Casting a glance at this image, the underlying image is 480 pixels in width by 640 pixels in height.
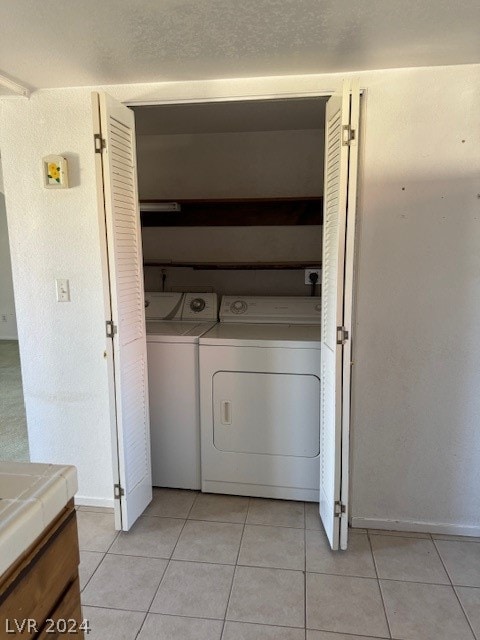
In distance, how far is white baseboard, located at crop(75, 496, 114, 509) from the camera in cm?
236

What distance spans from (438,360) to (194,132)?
2.16 metres

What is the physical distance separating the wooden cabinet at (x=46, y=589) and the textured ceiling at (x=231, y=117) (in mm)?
2005

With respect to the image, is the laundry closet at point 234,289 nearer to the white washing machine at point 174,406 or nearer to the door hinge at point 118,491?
the white washing machine at point 174,406

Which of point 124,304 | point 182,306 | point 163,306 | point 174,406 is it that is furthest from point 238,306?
point 124,304

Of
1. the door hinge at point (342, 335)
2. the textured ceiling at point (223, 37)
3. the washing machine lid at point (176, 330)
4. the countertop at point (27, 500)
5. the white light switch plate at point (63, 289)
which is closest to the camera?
the countertop at point (27, 500)

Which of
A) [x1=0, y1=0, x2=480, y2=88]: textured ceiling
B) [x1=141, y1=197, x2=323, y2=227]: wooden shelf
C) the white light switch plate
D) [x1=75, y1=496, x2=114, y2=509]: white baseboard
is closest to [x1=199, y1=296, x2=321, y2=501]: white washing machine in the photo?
[x1=75, y1=496, x2=114, y2=509]: white baseboard

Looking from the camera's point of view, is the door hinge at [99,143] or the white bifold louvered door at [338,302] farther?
the door hinge at [99,143]

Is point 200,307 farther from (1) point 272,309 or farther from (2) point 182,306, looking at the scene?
(1) point 272,309

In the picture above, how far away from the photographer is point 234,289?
124 inches

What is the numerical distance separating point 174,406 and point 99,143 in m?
Result: 1.41

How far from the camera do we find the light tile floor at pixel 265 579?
1.60 metres

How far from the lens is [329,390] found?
1.96m

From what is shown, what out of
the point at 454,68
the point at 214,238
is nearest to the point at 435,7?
the point at 454,68

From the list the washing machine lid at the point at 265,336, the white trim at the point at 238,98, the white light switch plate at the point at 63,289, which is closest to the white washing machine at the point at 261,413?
the washing machine lid at the point at 265,336
